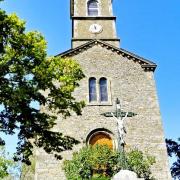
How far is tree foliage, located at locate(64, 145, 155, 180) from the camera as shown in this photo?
19312mm

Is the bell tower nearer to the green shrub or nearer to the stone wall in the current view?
the stone wall

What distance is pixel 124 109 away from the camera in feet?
75.0

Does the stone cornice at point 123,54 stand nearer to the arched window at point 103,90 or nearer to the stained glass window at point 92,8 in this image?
the arched window at point 103,90

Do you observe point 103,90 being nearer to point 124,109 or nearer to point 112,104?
point 112,104

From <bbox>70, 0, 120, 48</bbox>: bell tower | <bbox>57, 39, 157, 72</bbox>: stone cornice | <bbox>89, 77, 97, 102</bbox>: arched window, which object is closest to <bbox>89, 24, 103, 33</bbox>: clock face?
<bbox>70, 0, 120, 48</bbox>: bell tower

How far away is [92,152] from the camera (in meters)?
19.9

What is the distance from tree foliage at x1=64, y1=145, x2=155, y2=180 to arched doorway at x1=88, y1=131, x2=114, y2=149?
1876mm

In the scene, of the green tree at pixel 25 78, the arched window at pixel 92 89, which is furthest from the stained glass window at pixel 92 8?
the green tree at pixel 25 78

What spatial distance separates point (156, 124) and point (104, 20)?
11925mm

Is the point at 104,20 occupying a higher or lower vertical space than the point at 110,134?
higher

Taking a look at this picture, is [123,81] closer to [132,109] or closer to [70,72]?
[132,109]

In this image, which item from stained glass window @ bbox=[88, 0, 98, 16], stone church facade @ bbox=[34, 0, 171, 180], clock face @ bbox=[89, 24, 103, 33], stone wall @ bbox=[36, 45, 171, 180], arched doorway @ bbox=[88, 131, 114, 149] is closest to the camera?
stone wall @ bbox=[36, 45, 171, 180]

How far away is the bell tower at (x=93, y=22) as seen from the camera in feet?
94.5

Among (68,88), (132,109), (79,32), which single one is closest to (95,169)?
(132,109)
